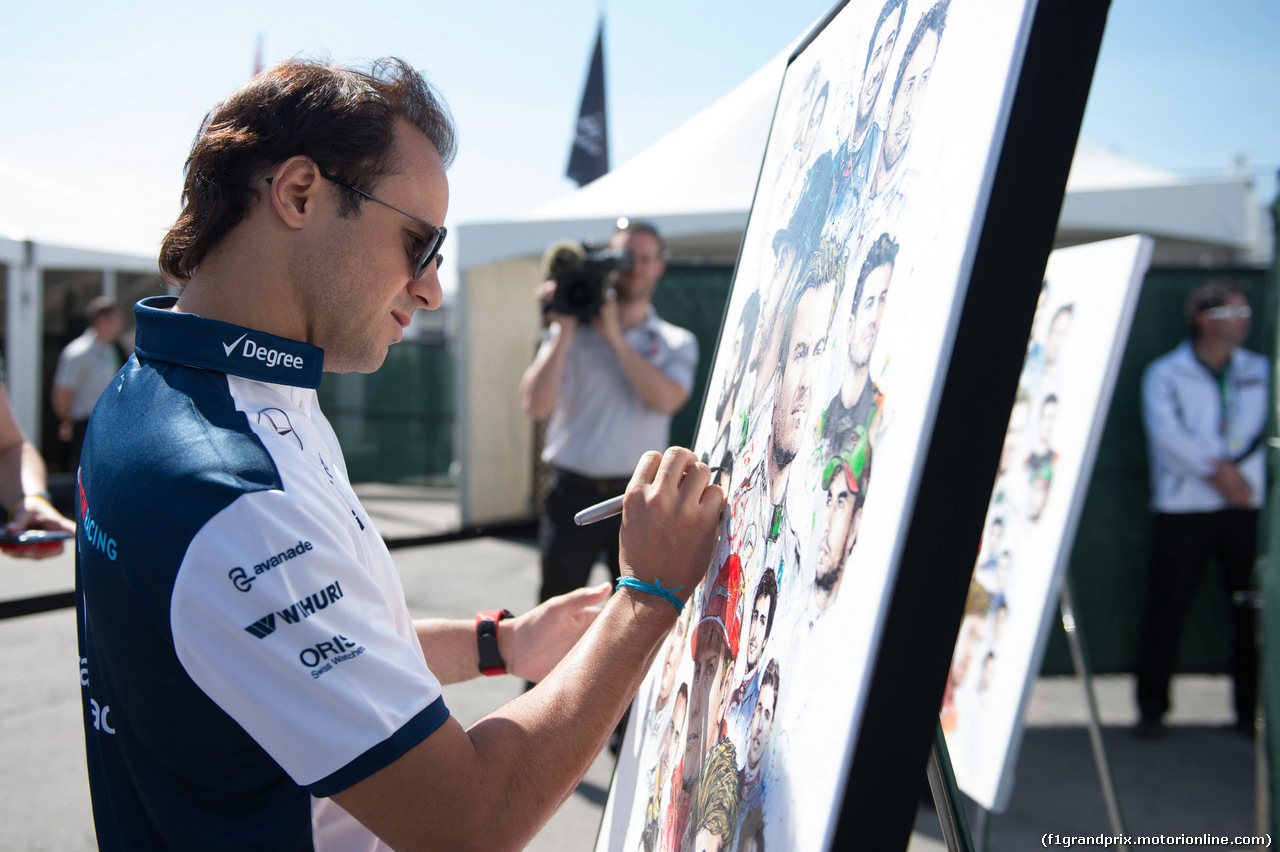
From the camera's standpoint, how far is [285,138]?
867 millimetres

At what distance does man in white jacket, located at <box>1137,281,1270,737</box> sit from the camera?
3.43 metres

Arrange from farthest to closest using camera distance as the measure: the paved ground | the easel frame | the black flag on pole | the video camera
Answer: the black flag on pole
the video camera
the paved ground
the easel frame

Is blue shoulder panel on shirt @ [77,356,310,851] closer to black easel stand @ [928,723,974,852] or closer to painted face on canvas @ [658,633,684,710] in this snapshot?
painted face on canvas @ [658,633,684,710]

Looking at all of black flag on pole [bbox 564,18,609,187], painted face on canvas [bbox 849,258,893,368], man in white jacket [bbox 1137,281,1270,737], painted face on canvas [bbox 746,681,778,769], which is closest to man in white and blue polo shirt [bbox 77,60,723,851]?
painted face on canvas [bbox 746,681,778,769]

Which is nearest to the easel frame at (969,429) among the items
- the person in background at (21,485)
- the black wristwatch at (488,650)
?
the black wristwatch at (488,650)

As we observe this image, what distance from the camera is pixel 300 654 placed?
2.07 ft

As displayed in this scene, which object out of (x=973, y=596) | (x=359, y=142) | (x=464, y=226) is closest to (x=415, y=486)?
(x=464, y=226)

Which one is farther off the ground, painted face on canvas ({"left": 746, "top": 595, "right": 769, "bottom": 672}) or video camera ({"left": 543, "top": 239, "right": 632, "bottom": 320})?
video camera ({"left": 543, "top": 239, "right": 632, "bottom": 320})

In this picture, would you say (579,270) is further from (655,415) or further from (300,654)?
(300,654)

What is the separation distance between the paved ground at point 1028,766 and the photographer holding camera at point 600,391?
35.9 inches

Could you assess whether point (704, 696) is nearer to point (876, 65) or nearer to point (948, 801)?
point (948, 801)

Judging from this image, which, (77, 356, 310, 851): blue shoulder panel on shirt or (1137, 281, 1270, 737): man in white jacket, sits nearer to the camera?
(77, 356, 310, 851): blue shoulder panel on shirt

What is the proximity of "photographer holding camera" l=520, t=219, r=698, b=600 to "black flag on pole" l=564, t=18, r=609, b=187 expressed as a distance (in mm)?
4698

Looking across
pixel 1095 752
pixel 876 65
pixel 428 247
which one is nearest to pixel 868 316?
pixel 876 65
